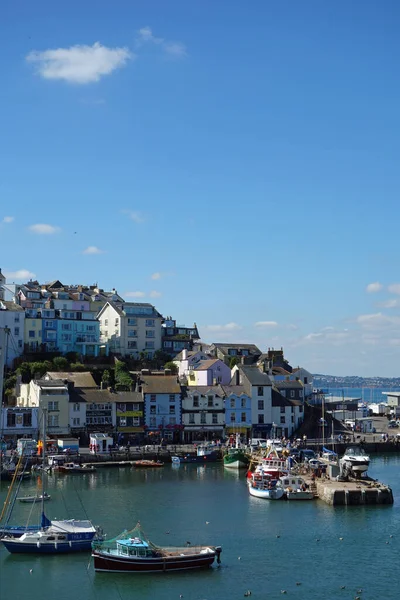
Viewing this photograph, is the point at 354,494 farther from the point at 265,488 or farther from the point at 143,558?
the point at 143,558

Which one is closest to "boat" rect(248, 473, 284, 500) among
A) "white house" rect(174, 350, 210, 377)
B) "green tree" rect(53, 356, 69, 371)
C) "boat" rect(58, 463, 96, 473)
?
"boat" rect(58, 463, 96, 473)

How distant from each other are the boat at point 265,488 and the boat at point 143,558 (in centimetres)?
1896

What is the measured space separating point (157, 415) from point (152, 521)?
126 ft

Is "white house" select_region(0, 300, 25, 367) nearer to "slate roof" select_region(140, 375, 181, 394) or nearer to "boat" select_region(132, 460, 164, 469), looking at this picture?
"slate roof" select_region(140, 375, 181, 394)

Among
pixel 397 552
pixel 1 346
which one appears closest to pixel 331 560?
pixel 397 552

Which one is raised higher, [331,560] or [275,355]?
[275,355]

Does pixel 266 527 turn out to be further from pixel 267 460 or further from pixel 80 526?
pixel 267 460

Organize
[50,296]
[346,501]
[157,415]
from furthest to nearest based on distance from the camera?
[50,296] < [157,415] < [346,501]

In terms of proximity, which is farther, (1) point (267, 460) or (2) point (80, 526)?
(1) point (267, 460)

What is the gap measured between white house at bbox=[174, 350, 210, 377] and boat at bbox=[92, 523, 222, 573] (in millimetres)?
61162

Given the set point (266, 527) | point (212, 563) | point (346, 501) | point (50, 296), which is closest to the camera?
point (212, 563)

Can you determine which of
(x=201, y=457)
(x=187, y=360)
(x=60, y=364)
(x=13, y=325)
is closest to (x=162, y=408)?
(x=201, y=457)

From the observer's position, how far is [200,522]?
169 ft

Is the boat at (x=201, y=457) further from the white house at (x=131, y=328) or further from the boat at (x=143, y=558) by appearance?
the boat at (x=143, y=558)
